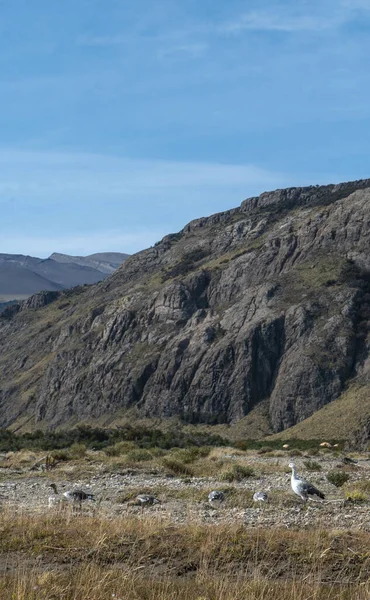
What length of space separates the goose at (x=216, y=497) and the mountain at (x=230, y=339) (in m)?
53.3

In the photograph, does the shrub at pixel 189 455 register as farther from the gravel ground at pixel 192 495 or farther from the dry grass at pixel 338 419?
the dry grass at pixel 338 419

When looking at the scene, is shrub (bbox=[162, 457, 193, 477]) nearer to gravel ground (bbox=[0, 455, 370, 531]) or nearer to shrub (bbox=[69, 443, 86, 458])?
gravel ground (bbox=[0, 455, 370, 531])

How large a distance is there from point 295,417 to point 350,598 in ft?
259

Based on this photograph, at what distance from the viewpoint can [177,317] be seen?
11488 cm

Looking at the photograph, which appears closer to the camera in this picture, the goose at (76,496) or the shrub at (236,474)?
Answer: the goose at (76,496)

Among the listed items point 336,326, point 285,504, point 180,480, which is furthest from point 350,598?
point 336,326

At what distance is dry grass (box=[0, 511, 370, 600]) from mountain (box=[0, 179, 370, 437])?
61.2 metres

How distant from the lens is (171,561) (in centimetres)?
1176

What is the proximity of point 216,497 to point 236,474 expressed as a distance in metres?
7.43

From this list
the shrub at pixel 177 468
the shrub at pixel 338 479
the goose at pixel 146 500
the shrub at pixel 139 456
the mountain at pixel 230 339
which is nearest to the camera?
the goose at pixel 146 500

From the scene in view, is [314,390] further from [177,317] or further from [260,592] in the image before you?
[260,592]

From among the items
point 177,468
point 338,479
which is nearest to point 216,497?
point 338,479

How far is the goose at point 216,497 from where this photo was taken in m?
20.5

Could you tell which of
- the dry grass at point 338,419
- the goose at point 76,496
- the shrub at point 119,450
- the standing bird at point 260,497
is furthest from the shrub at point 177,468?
the dry grass at point 338,419
